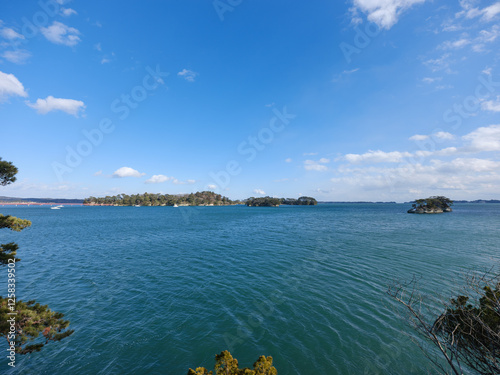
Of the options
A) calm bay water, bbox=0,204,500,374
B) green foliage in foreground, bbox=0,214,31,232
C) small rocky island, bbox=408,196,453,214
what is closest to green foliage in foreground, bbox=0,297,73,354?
green foliage in foreground, bbox=0,214,31,232

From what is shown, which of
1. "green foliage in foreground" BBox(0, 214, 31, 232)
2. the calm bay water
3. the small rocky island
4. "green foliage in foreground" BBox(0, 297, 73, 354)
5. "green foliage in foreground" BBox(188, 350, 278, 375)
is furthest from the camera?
the small rocky island

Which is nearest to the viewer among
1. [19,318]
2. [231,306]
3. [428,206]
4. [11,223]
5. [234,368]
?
[234,368]

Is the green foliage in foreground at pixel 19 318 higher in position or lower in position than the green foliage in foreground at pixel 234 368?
higher

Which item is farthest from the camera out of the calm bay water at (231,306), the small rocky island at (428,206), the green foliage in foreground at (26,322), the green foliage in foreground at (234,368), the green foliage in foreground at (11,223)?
the small rocky island at (428,206)

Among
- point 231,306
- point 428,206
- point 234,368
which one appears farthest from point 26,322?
point 428,206

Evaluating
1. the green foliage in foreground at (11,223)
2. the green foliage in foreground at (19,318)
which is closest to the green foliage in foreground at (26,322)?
the green foliage in foreground at (19,318)

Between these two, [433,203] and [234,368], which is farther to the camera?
[433,203]

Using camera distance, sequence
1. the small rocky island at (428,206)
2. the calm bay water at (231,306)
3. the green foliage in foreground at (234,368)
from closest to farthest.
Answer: the green foliage in foreground at (234,368)
the calm bay water at (231,306)
the small rocky island at (428,206)

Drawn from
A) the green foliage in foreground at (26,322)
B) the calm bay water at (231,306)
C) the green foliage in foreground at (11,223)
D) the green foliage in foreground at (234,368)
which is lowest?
the calm bay water at (231,306)

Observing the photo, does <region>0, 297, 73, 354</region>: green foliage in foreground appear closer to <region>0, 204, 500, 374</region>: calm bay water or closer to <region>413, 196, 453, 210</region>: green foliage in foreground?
<region>0, 204, 500, 374</region>: calm bay water

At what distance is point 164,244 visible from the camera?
32188 mm

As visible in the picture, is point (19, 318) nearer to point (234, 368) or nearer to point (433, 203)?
point (234, 368)

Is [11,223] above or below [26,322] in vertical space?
above

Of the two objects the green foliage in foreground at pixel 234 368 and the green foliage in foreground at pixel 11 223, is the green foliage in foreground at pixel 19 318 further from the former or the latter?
the green foliage in foreground at pixel 234 368
